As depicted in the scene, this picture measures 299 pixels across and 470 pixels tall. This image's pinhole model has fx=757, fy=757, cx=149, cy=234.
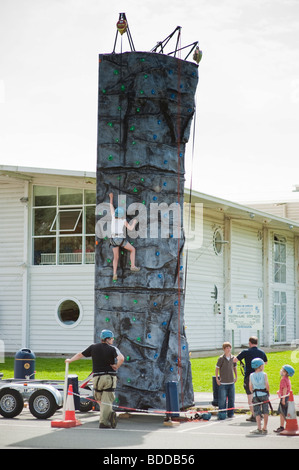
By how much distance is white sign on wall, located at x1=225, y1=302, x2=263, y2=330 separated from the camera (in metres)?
25.4

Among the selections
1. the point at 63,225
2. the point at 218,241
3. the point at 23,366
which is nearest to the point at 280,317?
the point at 218,241

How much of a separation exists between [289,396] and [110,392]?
3.04 meters

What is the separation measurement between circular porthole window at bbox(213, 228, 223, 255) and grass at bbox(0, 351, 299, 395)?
605 cm

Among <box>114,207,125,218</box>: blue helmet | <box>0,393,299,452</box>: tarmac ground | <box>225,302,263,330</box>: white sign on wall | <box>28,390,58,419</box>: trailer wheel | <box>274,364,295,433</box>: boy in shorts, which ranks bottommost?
<box>0,393,299,452</box>: tarmac ground

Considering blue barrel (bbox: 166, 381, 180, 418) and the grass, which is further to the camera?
the grass

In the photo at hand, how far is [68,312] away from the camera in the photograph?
Answer: 98.9 ft

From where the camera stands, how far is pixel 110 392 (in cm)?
1305

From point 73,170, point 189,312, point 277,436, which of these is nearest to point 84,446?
point 277,436

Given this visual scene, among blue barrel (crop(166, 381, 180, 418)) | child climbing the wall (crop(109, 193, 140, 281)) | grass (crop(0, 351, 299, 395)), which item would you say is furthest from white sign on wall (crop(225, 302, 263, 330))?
blue barrel (crop(166, 381, 180, 418))

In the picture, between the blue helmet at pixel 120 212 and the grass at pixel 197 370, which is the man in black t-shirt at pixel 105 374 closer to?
the blue helmet at pixel 120 212

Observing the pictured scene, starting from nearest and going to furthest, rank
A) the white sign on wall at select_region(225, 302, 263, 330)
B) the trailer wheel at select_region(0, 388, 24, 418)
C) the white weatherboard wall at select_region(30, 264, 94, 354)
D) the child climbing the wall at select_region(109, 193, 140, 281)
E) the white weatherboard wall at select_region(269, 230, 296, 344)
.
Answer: the trailer wheel at select_region(0, 388, 24, 418), the child climbing the wall at select_region(109, 193, 140, 281), the white sign on wall at select_region(225, 302, 263, 330), the white weatherboard wall at select_region(30, 264, 94, 354), the white weatherboard wall at select_region(269, 230, 296, 344)

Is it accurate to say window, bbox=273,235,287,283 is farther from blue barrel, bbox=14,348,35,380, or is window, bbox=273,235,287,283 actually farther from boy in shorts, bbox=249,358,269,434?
boy in shorts, bbox=249,358,269,434

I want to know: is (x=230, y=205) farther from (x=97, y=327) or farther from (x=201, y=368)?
(x=97, y=327)

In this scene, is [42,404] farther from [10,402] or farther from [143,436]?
[143,436]
